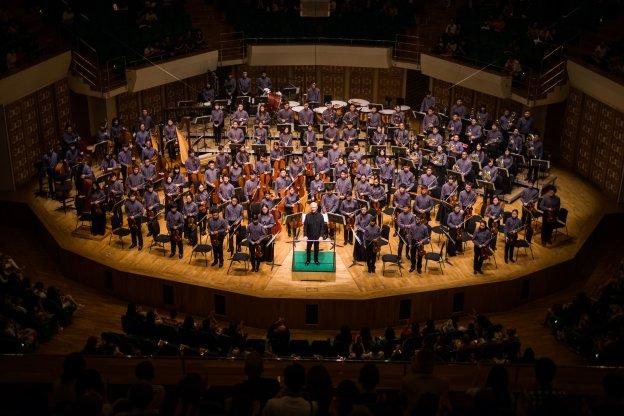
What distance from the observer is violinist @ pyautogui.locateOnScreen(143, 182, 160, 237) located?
16.0m

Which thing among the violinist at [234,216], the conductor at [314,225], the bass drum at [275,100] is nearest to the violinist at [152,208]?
the violinist at [234,216]

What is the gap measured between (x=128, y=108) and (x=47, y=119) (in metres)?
2.85

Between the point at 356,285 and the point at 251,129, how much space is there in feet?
29.6

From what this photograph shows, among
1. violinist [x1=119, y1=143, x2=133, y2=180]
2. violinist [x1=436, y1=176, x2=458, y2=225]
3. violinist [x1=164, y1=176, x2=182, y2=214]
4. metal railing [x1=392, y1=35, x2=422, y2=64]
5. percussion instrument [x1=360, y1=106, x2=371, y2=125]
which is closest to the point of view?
violinist [x1=436, y1=176, x2=458, y2=225]

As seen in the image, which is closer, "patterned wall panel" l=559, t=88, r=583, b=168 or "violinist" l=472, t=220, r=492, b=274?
"violinist" l=472, t=220, r=492, b=274

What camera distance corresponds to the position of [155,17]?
22.4m

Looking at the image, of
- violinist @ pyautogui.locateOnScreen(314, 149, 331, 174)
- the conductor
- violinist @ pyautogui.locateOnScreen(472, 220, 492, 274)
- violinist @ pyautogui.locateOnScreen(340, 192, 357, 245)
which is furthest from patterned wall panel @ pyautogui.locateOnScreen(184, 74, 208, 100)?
violinist @ pyautogui.locateOnScreen(472, 220, 492, 274)

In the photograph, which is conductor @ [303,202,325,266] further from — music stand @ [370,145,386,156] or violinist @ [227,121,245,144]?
violinist @ [227,121,245,144]

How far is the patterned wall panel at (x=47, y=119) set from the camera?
1995 cm

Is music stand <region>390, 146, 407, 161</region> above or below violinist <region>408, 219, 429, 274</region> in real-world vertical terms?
above

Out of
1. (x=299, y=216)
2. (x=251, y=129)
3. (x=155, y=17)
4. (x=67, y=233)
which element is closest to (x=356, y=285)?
(x=299, y=216)

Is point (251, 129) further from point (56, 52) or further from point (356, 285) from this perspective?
point (356, 285)

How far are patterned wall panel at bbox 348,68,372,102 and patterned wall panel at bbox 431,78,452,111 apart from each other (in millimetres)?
2101

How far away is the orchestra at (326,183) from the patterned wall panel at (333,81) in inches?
165
